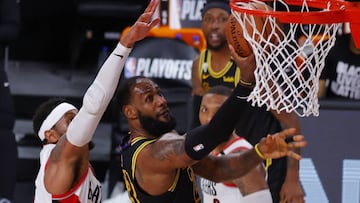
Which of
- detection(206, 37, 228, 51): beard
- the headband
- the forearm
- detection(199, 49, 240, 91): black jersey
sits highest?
the headband

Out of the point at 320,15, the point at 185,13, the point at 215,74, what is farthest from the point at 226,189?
the point at 185,13

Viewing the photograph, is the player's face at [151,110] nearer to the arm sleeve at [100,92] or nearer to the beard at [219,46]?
the arm sleeve at [100,92]

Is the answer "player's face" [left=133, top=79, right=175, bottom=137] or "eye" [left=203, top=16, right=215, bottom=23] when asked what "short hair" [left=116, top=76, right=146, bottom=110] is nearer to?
"player's face" [left=133, top=79, right=175, bottom=137]

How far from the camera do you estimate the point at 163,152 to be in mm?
4641

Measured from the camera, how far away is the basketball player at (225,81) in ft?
20.4

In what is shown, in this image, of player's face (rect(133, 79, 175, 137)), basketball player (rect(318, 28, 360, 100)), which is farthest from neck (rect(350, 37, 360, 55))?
player's face (rect(133, 79, 175, 137))

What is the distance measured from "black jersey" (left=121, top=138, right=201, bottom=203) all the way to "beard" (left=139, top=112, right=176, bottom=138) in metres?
0.04

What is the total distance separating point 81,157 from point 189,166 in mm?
513

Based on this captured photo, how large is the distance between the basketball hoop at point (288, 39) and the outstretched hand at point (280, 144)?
0.14 m

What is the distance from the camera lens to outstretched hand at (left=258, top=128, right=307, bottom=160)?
4.34m

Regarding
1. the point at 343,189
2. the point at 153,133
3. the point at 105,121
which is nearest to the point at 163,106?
→ the point at 153,133

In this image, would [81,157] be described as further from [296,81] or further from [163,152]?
[296,81]

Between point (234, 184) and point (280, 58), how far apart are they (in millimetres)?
945

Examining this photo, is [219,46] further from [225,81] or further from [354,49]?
[354,49]
